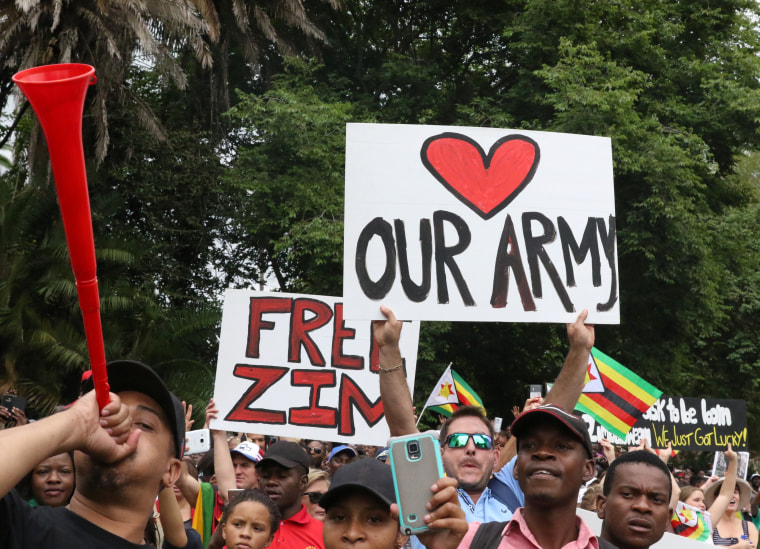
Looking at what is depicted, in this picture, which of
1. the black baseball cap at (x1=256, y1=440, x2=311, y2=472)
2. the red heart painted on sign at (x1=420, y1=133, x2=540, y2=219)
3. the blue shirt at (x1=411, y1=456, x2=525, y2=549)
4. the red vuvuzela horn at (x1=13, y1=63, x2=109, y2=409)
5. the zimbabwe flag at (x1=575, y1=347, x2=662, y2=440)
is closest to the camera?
the red vuvuzela horn at (x1=13, y1=63, x2=109, y2=409)

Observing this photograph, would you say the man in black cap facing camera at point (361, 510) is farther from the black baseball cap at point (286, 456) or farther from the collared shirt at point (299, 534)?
the black baseball cap at point (286, 456)

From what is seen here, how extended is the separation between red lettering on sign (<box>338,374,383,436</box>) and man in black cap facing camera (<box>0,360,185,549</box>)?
4.24 metres

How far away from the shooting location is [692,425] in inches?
436

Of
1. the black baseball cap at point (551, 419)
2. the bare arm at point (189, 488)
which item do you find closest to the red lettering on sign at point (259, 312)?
the bare arm at point (189, 488)

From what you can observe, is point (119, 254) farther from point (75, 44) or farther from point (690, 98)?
point (690, 98)

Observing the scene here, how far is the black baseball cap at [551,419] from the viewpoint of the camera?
3021 millimetres

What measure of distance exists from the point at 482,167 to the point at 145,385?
106 inches

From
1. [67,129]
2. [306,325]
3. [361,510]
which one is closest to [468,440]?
[361,510]

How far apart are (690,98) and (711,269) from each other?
449 centimetres

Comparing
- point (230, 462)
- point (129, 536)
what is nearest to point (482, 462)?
point (230, 462)

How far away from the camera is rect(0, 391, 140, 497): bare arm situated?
1854 mm

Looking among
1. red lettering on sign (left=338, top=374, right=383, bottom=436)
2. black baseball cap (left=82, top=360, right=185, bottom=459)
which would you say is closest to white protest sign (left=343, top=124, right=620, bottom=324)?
black baseball cap (left=82, top=360, right=185, bottom=459)

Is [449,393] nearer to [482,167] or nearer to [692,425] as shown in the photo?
[692,425]

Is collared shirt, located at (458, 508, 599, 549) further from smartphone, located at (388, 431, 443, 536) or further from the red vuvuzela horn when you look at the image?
the red vuvuzela horn
